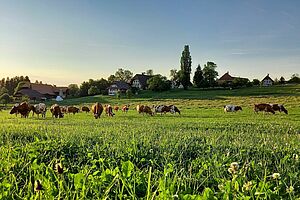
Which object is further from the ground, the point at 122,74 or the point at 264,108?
the point at 122,74

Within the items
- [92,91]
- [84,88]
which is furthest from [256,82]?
[84,88]

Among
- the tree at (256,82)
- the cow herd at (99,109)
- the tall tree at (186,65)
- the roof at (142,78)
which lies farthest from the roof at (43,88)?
the cow herd at (99,109)

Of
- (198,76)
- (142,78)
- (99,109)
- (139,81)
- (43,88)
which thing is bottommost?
(99,109)

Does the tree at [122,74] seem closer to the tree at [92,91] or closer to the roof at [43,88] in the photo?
the roof at [43,88]

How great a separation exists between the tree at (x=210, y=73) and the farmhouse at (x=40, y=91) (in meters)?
51.5

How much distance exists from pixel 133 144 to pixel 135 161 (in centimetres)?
94

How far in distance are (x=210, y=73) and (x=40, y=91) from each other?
62519 mm

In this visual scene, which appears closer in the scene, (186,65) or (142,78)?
(186,65)

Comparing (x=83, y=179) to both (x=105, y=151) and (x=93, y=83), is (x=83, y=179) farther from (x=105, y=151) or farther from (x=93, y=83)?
(x=93, y=83)

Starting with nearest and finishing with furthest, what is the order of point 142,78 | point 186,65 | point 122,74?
point 186,65 < point 142,78 < point 122,74

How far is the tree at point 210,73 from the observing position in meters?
116

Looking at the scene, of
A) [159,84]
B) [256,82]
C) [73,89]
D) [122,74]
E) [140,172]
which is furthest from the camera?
[122,74]

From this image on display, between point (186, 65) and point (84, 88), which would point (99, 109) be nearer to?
point (84, 88)

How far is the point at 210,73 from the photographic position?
11875cm
